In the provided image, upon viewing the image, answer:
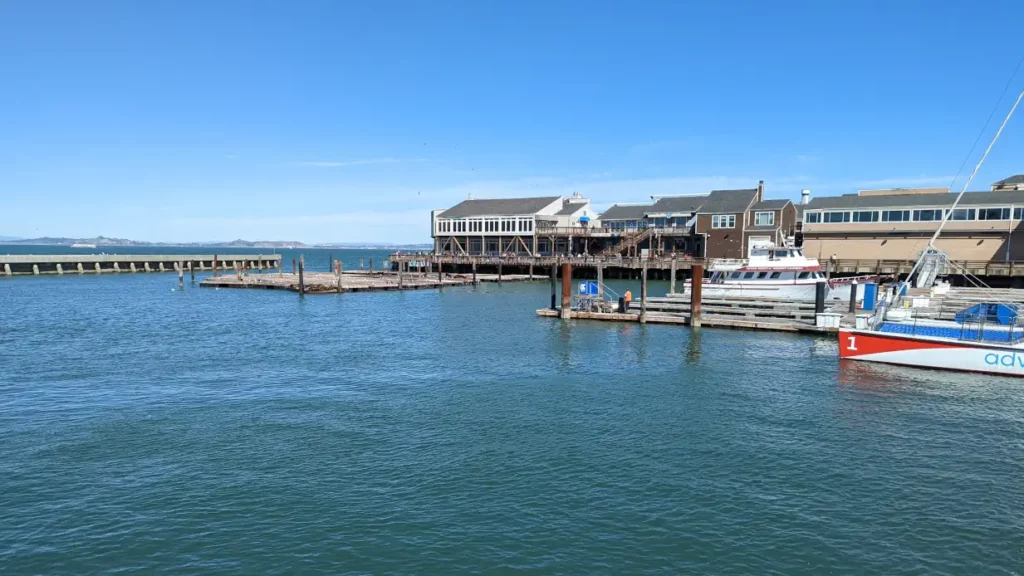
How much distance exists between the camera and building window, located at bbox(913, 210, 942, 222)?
203ft

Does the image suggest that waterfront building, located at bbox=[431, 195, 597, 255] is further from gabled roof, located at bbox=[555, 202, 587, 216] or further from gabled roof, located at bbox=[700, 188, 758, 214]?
gabled roof, located at bbox=[700, 188, 758, 214]

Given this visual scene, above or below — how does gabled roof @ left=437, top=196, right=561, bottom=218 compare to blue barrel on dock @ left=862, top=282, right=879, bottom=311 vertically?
above

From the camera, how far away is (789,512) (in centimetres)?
1354

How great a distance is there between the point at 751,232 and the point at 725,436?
195 feet

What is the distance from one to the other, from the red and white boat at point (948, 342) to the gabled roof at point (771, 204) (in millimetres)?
45104

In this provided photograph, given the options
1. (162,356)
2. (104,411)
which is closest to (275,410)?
(104,411)

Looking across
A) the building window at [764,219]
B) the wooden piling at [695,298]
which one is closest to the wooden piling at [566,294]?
the wooden piling at [695,298]

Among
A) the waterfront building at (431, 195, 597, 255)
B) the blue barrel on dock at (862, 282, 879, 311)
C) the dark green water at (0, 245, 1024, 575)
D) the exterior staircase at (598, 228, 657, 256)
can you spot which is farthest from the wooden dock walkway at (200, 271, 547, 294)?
the blue barrel on dock at (862, 282, 879, 311)

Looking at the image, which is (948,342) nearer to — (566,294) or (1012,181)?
(566,294)

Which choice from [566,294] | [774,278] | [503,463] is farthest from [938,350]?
[566,294]

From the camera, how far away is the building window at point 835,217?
66.8 m

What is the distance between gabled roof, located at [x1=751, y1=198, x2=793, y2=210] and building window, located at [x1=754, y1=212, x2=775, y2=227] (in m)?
0.67

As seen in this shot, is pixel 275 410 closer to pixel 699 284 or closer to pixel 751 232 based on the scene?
pixel 699 284

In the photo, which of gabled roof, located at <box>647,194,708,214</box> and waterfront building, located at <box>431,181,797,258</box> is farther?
gabled roof, located at <box>647,194,708,214</box>
